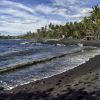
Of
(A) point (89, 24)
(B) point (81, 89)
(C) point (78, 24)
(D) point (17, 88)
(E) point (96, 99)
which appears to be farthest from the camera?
(C) point (78, 24)

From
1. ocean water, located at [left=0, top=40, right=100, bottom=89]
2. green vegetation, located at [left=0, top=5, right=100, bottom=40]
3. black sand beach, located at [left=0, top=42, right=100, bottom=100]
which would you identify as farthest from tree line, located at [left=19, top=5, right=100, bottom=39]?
black sand beach, located at [left=0, top=42, right=100, bottom=100]

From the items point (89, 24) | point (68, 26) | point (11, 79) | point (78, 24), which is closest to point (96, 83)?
point (11, 79)

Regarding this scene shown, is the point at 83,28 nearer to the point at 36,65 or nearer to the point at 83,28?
the point at 83,28

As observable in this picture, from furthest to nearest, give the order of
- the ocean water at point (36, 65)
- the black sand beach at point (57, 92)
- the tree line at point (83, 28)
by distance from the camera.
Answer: the tree line at point (83, 28) < the ocean water at point (36, 65) < the black sand beach at point (57, 92)

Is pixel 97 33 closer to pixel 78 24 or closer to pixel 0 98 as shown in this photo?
pixel 78 24

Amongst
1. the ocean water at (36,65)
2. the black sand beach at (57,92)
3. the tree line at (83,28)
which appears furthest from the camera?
the tree line at (83,28)

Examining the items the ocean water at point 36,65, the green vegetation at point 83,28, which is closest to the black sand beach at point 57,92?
the ocean water at point 36,65

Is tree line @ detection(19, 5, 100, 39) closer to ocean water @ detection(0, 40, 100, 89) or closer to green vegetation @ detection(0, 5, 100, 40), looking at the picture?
green vegetation @ detection(0, 5, 100, 40)

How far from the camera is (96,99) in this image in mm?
9547

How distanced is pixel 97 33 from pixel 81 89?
395 feet

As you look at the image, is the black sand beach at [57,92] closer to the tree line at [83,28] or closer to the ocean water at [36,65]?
the ocean water at [36,65]

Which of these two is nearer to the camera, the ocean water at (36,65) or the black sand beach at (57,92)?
the black sand beach at (57,92)

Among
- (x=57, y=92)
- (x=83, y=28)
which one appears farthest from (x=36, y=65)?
(x=83, y=28)

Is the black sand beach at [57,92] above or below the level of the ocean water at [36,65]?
above
